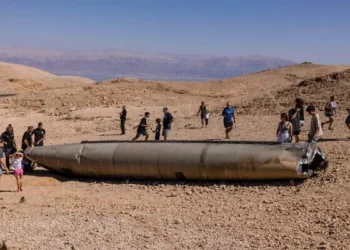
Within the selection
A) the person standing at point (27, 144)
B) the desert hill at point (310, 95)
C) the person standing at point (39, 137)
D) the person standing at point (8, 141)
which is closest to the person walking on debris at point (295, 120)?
the person standing at point (39, 137)

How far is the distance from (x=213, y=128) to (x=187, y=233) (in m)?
15.1

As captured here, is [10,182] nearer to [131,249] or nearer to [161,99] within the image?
[131,249]

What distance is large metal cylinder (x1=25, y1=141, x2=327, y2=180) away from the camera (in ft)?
46.0

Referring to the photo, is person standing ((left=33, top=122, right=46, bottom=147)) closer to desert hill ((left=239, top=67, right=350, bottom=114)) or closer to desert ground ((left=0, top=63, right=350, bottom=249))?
desert ground ((left=0, top=63, right=350, bottom=249))

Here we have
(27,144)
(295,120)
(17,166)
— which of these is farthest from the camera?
(27,144)

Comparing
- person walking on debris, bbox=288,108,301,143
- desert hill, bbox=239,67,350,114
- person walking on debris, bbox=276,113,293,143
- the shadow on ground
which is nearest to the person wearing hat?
the shadow on ground

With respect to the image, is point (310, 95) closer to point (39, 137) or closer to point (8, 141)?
point (39, 137)

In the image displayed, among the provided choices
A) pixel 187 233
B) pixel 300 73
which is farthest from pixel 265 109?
pixel 300 73

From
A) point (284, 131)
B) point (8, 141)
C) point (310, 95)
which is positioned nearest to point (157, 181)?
point (284, 131)

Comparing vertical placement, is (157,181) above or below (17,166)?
below

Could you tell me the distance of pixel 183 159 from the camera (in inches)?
598

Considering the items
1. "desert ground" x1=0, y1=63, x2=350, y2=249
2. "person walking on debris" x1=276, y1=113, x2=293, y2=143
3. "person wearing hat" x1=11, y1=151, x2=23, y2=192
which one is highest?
"person walking on debris" x1=276, y1=113, x2=293, y2=143

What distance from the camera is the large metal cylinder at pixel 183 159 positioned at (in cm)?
1402

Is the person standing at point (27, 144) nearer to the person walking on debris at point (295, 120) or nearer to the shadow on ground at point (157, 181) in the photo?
the shadow on ground at point (157, 181)
